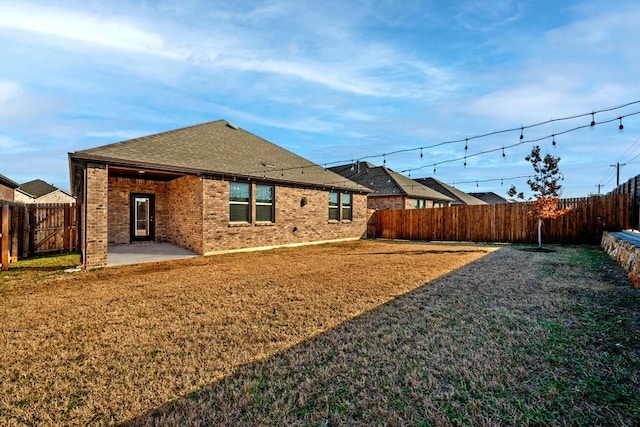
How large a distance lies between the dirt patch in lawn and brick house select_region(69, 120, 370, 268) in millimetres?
3102

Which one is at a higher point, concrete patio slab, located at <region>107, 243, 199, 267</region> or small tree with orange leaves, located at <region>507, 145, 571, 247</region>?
small tree with orange leaves, located at <region>507, 145, 571, 247</region>

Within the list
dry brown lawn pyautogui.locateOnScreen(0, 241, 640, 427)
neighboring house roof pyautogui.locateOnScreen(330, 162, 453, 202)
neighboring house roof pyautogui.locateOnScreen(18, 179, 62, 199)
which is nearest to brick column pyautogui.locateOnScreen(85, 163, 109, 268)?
dry brown lawn pyautogui.locateOnScreen(0, 241, 640, 427)

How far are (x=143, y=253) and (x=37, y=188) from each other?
37.9 metres

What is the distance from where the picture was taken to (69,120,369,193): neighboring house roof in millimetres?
9227

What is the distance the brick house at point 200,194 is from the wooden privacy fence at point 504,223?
15.0ft

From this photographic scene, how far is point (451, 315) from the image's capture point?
13.5 feet

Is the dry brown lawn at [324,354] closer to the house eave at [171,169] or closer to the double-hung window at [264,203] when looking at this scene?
the house eave at [171,169]

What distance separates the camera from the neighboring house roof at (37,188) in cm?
3365

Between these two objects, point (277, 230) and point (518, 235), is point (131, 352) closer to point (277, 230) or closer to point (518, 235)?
point (277, 230)

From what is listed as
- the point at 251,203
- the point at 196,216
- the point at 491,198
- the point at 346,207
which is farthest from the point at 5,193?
the point at 491,198

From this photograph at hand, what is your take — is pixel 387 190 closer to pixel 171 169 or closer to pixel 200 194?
pixel 200 194

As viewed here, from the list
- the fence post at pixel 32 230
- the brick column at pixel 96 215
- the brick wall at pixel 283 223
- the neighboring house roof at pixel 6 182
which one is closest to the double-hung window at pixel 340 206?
the brick wall at pixel 283 223

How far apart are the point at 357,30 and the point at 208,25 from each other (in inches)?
173

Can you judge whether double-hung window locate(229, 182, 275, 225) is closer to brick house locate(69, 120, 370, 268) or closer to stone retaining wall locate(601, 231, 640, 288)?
brick house locate(69, 120, 370, 268)
